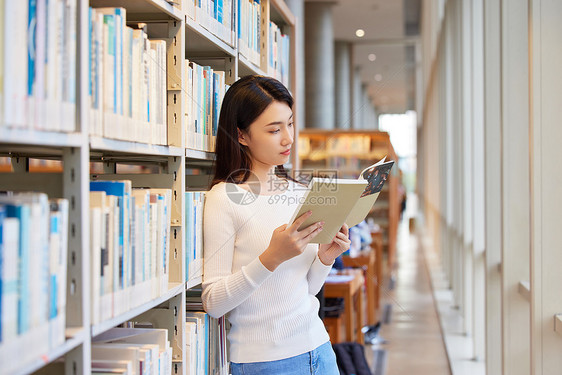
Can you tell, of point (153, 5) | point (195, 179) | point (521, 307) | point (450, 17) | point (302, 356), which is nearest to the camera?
point (153, 5)

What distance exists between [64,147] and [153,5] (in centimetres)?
59

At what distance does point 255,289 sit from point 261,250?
0.43 ft

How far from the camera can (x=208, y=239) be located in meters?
1.92

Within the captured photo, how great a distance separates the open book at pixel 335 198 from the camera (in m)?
1.60

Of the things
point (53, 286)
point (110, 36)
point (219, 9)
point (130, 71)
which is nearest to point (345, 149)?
point (219, 9)

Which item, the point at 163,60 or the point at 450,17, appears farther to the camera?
the point at 450,17

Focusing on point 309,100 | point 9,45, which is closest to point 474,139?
point 9,45

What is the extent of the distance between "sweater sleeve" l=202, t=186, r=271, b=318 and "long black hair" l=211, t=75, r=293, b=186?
106mm

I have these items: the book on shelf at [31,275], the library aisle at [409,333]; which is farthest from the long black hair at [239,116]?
the library aisle at [409,333]

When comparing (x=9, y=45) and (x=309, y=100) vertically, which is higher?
(x=309, y=100)

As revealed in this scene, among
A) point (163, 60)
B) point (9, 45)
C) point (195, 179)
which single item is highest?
point (163, 60)

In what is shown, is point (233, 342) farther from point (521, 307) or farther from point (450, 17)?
point (450, 17)

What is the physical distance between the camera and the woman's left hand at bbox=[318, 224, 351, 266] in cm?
195

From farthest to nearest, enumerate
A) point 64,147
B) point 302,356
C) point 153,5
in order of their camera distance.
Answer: point 302,356 → point 153,5 → point 64,147
